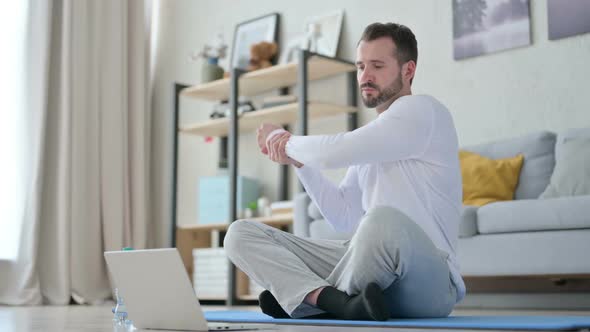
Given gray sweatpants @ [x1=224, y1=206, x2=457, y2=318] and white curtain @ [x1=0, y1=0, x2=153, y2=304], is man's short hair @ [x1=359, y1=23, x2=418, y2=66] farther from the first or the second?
white curtain @ [x1=0, y1=0, x2=153, y2=304]

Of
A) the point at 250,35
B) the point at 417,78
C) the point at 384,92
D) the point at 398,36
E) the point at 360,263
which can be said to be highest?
the point at 250,35

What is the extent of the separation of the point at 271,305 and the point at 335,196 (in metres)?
0.34

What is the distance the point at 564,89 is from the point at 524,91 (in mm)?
206

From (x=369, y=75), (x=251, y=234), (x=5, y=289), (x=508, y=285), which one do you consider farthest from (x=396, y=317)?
(x=5, y=289)

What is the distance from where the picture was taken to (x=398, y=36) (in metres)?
2.00

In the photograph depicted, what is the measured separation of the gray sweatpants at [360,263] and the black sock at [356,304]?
0.03 meters

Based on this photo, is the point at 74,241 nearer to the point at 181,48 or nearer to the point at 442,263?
the point at 181,48

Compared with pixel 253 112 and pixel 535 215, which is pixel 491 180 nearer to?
pixel 535 215

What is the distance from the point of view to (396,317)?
6.18ft

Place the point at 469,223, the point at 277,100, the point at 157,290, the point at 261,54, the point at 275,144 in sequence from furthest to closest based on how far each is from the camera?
the point at 261,54
the point at 277,100
the point at 469,223
the point at 275,144
the point at 157,290

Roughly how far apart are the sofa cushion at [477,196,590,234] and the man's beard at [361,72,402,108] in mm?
1204

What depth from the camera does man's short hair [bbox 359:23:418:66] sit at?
1984 mm

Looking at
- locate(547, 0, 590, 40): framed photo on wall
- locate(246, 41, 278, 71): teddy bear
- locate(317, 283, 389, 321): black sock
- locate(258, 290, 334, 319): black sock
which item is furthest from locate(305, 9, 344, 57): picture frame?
locate(317, 283, 389, 321): black sock

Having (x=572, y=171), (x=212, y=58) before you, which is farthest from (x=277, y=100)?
(x=572, y=171)
